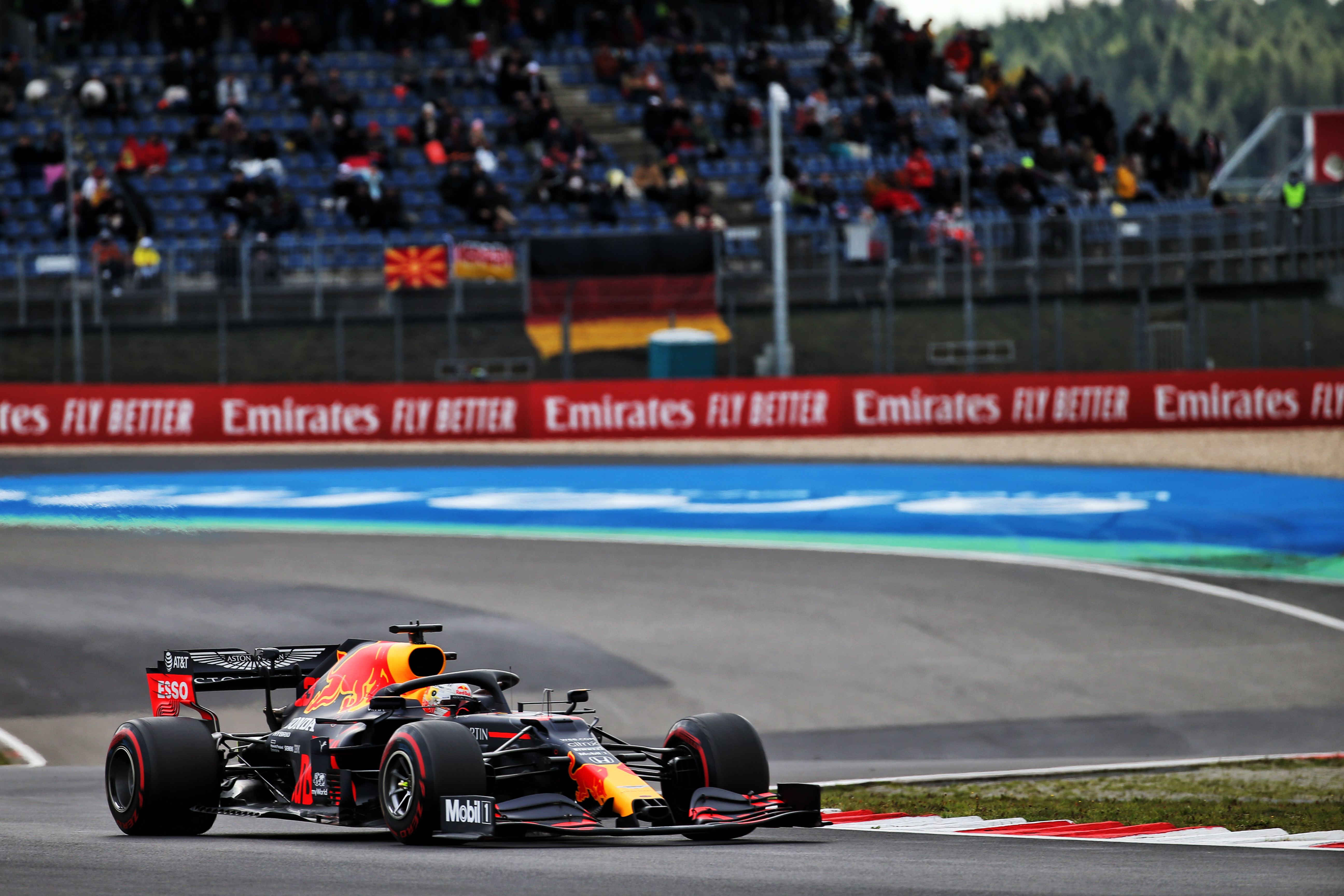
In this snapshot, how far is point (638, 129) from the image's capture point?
135ft

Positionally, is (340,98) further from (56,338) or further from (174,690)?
(174,690)

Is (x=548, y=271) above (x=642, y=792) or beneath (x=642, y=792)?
above

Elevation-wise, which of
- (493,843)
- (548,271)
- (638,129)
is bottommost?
(493,843)

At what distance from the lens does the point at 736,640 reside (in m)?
18.4

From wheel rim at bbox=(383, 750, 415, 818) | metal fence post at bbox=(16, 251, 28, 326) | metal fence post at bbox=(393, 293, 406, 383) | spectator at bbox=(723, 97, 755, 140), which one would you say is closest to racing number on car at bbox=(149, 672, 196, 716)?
wheel rim at bbox=(383, 750, 415, 818)

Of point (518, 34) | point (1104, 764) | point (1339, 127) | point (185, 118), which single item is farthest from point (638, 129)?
point (1104, 764)

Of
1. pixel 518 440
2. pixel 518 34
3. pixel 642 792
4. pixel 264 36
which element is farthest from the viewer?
pixel 518 34

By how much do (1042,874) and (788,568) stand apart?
14.0 m

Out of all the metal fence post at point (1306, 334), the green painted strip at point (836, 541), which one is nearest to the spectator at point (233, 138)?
the green painted strip at point (836, 541)

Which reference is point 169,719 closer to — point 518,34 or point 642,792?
point 642,792

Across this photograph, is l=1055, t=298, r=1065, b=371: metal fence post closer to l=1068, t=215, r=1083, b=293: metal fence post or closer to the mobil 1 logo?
l=1068, t=215, r=1083, b=293: metal fence post

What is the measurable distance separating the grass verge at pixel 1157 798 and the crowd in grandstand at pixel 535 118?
2452 cm

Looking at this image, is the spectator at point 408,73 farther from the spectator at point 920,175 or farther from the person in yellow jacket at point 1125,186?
the person in yellow jacket at point 1125,186

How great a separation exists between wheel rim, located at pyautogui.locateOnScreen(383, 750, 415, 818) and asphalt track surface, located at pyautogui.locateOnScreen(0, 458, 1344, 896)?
156cm
